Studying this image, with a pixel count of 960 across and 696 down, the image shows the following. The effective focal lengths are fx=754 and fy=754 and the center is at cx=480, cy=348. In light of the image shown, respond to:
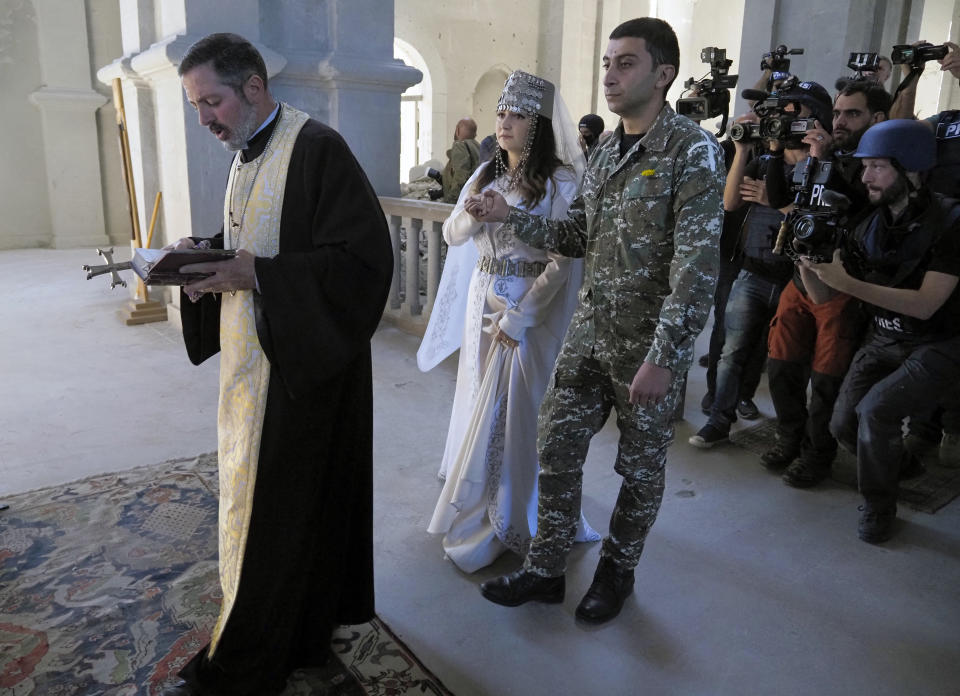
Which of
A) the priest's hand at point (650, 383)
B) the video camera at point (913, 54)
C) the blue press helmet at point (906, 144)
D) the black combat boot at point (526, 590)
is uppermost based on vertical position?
the video camera at point (913, 54)

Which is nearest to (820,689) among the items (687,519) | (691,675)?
(691,675)

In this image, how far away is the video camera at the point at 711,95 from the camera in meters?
3.54

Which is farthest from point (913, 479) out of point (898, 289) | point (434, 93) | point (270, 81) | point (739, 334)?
point (434, 93)

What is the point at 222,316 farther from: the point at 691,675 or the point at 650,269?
the point at 691,675

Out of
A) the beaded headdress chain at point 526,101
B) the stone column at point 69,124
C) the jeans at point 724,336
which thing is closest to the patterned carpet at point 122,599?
the beaded headdress chain at point 526,101

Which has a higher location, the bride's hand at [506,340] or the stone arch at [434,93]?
the stone arch at [434,93]

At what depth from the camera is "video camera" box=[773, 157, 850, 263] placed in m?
3.01

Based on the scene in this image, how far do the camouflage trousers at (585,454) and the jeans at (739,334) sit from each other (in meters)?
1.82

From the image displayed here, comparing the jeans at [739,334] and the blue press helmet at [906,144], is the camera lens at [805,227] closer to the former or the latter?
the blue press helmet at [906,144]

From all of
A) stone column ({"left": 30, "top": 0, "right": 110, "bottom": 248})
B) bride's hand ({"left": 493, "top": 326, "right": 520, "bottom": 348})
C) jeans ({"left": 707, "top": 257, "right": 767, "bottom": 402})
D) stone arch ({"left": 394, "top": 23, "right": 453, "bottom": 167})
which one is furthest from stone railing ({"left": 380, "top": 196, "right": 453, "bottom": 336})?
stone arch ({"left": 394, "top": 23, "right": 453, "bottom": 167})

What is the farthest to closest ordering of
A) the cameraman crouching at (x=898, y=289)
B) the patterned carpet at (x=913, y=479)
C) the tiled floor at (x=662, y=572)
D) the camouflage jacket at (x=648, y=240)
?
the patterned carpet at (x=913, y=479), the cameraman crouching at (x=898, y=289), the tiled floor at (x=662, y=572), the camouflage jacket at (x=648, y=240)

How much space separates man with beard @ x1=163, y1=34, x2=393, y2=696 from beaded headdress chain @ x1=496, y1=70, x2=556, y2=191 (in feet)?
3.30

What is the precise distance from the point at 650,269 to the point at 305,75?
15.9 feet

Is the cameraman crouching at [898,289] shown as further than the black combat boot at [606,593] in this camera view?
Yes
